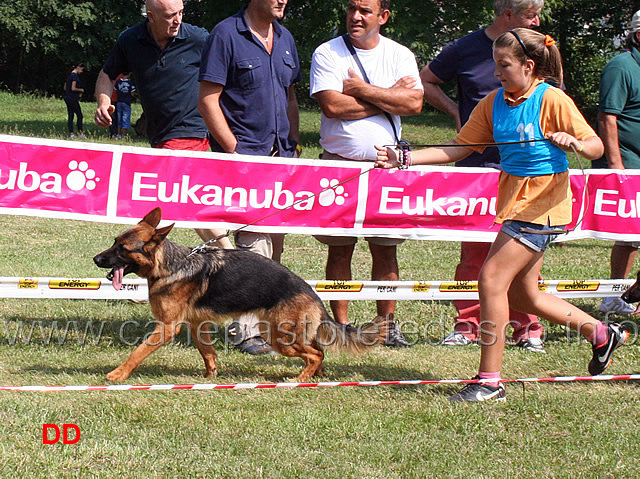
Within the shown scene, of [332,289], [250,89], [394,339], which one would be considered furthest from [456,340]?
[250,89]

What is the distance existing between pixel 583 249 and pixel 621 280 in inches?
150

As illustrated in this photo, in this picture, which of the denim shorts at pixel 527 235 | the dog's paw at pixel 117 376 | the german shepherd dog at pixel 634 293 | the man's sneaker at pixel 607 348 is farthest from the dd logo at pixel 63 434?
the german shepherd dog at pixel 634 293

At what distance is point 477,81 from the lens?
230 inches

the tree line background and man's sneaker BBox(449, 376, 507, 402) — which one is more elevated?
the tree line background

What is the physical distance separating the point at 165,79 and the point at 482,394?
3281mm

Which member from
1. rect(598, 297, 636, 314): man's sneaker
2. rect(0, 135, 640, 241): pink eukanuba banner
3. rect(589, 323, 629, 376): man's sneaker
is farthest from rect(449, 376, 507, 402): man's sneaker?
rect(598, 297, 636, 314): man's sneaker

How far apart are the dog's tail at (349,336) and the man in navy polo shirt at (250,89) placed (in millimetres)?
Answer: 525

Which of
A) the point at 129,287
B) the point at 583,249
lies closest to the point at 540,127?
the point at 129,287

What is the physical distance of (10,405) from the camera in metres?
4.16

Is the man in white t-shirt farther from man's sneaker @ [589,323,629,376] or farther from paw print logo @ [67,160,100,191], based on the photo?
man's sneaker @ [589,323,629,376]

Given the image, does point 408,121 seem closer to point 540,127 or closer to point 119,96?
point 119,96

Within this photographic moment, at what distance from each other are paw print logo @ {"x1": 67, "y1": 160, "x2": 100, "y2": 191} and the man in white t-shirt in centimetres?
165

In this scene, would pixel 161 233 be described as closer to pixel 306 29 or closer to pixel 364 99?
pixel 364 99

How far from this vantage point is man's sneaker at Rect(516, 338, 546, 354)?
572cm
